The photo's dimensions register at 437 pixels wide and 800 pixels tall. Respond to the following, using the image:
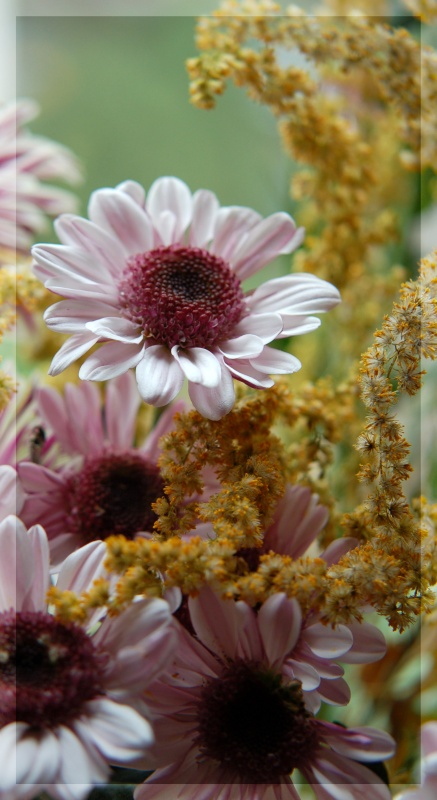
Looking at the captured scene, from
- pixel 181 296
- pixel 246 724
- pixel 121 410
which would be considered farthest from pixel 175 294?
pixel 246 724

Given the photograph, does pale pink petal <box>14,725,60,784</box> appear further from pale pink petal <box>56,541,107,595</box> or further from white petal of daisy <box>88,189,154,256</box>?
white petal of daisy <box>88,189,154,256</box>

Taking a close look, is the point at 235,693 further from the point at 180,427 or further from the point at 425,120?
the point at 425,120

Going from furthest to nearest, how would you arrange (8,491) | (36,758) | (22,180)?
(22,180), (8,491), (36,758)

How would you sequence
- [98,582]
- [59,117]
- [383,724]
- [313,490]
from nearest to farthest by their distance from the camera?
[98,582] → [313,490] → [383,724] → [59,117]

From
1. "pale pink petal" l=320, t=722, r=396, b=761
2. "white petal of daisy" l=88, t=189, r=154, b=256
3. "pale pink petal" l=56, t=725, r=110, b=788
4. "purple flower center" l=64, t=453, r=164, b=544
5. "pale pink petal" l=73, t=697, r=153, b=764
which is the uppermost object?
"white petal of daisy" l=88, t=189, r=154, b=256

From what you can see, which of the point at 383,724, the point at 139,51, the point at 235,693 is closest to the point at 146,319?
the point at 235,693

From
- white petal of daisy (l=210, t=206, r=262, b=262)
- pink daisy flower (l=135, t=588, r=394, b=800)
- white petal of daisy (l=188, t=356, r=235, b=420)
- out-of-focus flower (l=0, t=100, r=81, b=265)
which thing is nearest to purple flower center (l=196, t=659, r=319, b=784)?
pink daisy flower (l=135, t=588, r=394, b=800)

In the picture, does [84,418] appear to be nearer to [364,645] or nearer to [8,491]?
[8,491]
